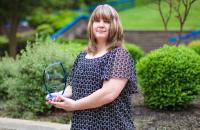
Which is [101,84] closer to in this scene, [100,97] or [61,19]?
[100,97]

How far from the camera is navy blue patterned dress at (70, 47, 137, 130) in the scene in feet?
9.78

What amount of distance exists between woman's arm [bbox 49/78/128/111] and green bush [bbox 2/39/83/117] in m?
4.18

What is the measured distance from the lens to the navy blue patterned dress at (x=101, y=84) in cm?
298

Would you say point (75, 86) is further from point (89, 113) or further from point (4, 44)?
point (4, 44)

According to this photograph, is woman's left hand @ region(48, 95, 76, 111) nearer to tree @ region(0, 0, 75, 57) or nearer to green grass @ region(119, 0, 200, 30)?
tree @ region(0, 0, 75, 57)

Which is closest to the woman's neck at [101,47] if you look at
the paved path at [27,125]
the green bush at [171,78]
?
the paved path at [27,125]

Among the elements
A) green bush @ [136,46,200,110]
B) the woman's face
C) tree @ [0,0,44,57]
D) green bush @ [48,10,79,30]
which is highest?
the woman's face

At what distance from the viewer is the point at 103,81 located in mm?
2975

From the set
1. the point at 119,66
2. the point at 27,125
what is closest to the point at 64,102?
the point at 119,66

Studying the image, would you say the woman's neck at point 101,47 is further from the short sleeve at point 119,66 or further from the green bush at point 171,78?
the green bush at point 171,78

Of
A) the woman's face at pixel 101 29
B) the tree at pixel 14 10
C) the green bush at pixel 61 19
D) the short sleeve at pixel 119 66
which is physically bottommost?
the green bush at pixel 61 19

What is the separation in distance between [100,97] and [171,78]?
12.1 ft

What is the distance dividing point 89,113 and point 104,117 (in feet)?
0.35

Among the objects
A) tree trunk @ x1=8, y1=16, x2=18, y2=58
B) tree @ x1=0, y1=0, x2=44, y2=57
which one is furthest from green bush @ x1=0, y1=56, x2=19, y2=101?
tree trunk @ x1=8, y1=16, x2=18, y2=58
